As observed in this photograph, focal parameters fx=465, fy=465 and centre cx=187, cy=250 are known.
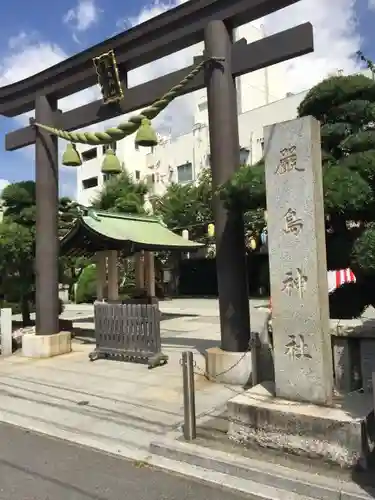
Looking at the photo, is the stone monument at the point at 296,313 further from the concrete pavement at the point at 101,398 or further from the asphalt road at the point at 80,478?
the concrete pavement at the point at 101,398

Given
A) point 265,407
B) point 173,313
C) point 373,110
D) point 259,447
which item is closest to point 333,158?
point 373,110

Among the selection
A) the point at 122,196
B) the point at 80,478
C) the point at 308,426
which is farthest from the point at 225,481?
the point at 122,196

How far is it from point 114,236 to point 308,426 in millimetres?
8764

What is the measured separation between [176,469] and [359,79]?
5.13m

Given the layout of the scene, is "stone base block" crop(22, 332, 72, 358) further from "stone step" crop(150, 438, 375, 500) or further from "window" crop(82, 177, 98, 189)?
"window" crop(82, 177, 98, 189)

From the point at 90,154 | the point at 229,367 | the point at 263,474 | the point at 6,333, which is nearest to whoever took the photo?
the point at 263,474

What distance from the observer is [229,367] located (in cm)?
694

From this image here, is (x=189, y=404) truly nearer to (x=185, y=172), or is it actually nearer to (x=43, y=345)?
(x=43, y=345)

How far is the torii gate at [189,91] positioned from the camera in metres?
7.06

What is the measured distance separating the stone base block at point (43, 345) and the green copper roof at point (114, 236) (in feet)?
10.0

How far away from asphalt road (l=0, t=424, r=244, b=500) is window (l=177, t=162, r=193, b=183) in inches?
1150

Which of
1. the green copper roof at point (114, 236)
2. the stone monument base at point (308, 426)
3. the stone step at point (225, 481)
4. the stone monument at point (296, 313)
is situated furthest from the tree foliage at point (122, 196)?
the stone step at point (225, 481)

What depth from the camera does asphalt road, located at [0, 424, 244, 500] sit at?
154 inches

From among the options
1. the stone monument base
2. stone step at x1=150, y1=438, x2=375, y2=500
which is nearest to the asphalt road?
stone step at x1=150, y1=438, x2=375, y2=500
